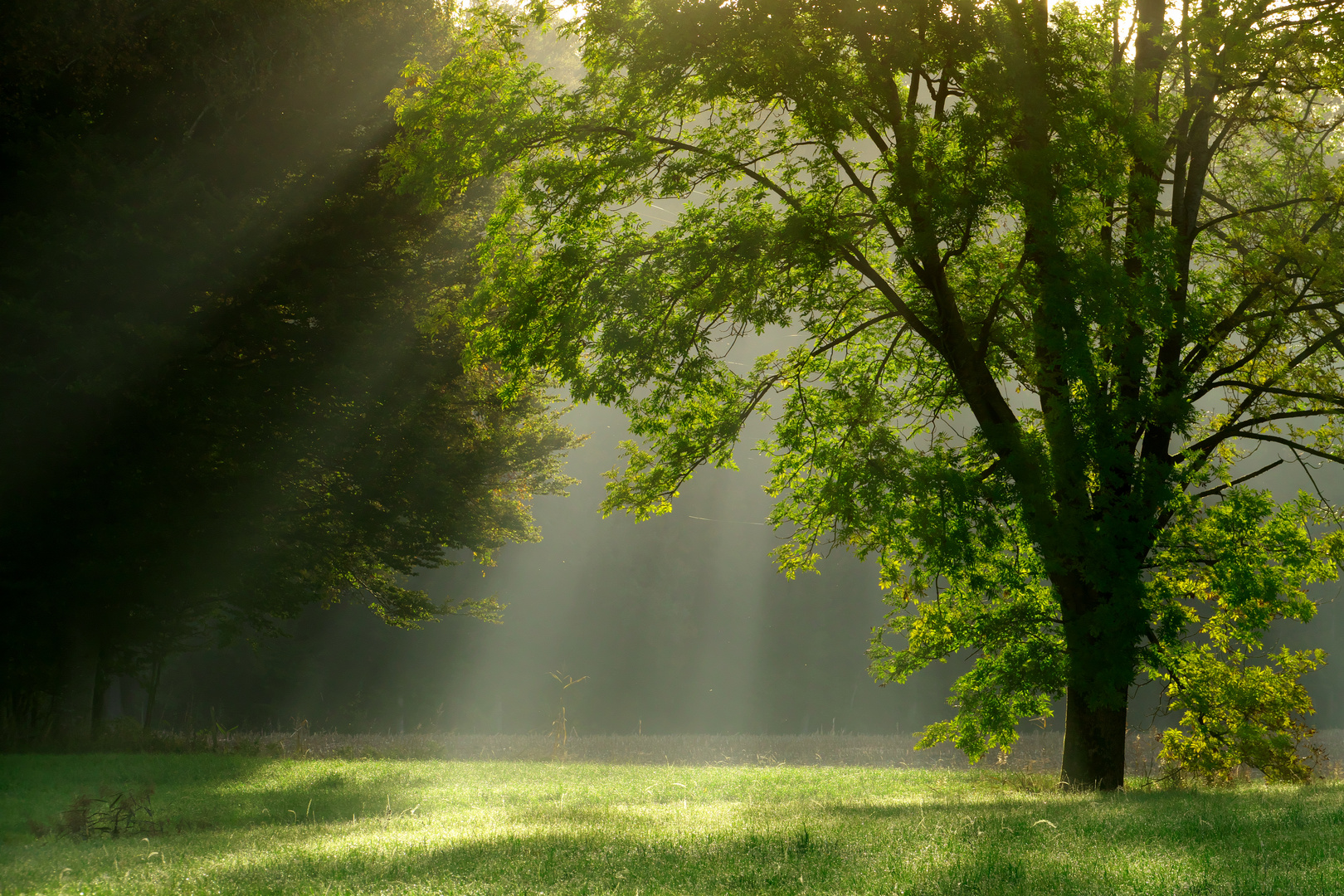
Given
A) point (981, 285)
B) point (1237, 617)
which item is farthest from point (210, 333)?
point (1237, 617)

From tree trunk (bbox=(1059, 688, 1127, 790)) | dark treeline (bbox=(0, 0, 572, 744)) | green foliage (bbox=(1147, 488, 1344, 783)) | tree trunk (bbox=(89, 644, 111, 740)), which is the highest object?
dark treeline (bbox=(0, 0, 572, 744))

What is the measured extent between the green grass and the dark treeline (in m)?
5.16

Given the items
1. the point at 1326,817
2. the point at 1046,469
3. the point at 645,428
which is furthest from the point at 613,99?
the point at 1326,817

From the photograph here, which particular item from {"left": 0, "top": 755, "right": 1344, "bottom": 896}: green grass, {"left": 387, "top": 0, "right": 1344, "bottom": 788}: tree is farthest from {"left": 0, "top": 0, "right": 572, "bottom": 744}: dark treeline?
{"left": 0, "top": 755, "right": 1344, "bottom": 896}: green grass

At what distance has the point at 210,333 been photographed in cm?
1545

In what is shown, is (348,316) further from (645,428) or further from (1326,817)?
(1326,817)

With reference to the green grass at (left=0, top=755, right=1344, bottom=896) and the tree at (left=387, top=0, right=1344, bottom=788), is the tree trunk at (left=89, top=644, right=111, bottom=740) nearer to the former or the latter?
the green grass at (left=0, top=755, right=1344, bottom=896)

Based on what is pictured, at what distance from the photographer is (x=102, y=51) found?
14.1 metres

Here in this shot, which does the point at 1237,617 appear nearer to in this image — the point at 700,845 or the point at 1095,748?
the point at 1095,748

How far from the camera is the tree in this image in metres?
10.8

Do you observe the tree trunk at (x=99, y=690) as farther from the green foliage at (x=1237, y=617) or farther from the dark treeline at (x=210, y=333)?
the green foliage at (x=1237, y=617)

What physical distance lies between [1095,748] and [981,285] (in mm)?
6428

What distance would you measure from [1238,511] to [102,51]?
1720 cm

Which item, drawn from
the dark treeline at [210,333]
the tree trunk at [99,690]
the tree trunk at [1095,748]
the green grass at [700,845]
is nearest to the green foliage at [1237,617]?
the tree trunk at [1095,748]
